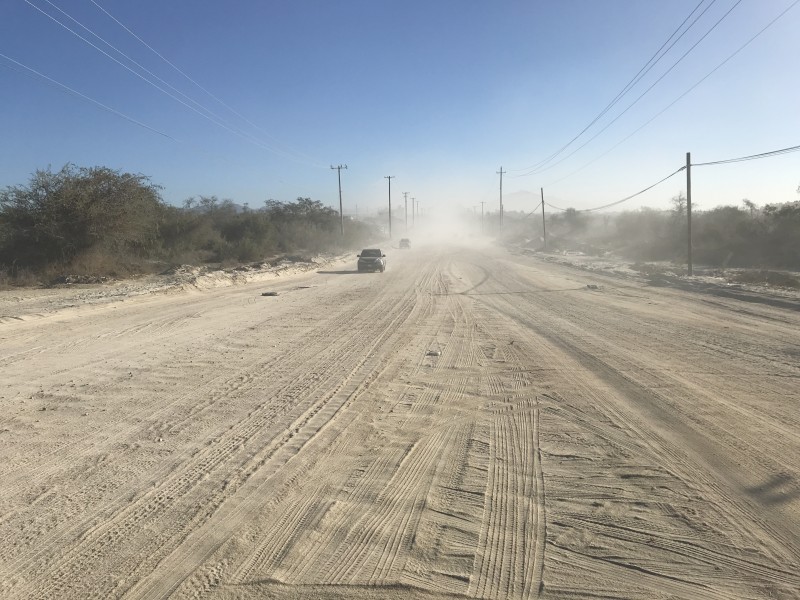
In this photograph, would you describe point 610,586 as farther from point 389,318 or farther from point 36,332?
point 36,332

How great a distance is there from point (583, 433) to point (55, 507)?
477 centimetres

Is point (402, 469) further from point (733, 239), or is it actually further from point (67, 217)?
point (733, 239)

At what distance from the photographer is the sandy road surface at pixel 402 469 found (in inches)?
134

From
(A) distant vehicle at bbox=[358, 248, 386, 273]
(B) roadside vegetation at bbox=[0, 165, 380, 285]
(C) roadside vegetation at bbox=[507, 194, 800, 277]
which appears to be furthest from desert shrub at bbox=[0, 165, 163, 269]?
(C) roadside vegetation at bbox=[507, 194, 800, 277]

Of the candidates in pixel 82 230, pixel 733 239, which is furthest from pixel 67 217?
pixel 733 239

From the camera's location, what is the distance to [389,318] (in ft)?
47.3

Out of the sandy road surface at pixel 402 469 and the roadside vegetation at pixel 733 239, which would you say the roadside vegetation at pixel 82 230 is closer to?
the sandy road surface at pixel 402 469

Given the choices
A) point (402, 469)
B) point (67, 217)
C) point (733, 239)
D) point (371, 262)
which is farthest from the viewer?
point (733, 239)

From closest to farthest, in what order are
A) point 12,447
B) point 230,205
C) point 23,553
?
point 23,553, point 12,447, point 230,205

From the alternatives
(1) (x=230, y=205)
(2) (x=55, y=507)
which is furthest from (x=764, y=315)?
(1) (x=230, y=205)

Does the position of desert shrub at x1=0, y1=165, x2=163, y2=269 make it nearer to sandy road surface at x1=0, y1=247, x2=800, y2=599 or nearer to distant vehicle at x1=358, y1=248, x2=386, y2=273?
distant vehicle at x1=358, y1=248, x2=386, y2=273

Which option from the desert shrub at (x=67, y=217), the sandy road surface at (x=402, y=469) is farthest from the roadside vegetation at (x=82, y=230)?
the sandy road surface at (x=402, y=469)

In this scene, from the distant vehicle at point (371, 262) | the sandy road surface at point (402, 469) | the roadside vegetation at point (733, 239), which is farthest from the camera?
the roadside vegetation at point (733, 239)

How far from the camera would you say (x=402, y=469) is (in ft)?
16.2
